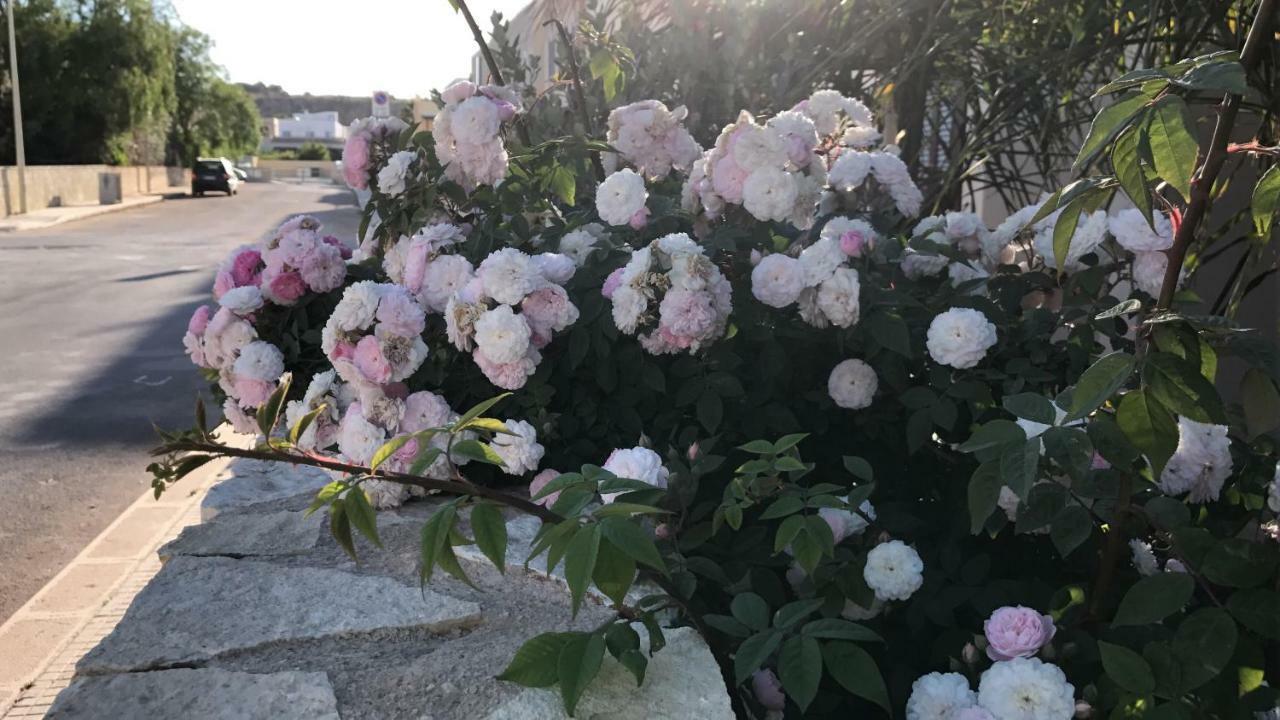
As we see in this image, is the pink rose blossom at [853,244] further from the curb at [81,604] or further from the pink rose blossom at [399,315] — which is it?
the curb at [81,604]

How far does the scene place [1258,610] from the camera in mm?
1352

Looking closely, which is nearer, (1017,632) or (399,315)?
(1017,632)

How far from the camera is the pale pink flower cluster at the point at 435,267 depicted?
2479mm

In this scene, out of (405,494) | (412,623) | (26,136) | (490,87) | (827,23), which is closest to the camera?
(412,623)

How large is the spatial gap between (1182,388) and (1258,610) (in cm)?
30

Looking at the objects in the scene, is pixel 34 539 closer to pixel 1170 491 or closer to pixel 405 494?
pixel 405 494

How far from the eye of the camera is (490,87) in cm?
284

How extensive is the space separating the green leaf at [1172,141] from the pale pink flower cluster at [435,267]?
1539mm

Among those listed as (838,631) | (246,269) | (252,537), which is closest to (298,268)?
(246,269)

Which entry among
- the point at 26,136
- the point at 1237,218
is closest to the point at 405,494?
the point at 1237,218

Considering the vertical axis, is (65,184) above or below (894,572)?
below

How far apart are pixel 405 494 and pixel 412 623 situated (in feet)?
1.97

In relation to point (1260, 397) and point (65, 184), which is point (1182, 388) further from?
point (65, 184)

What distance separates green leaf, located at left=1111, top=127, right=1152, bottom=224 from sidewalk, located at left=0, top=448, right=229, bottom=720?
265cm
